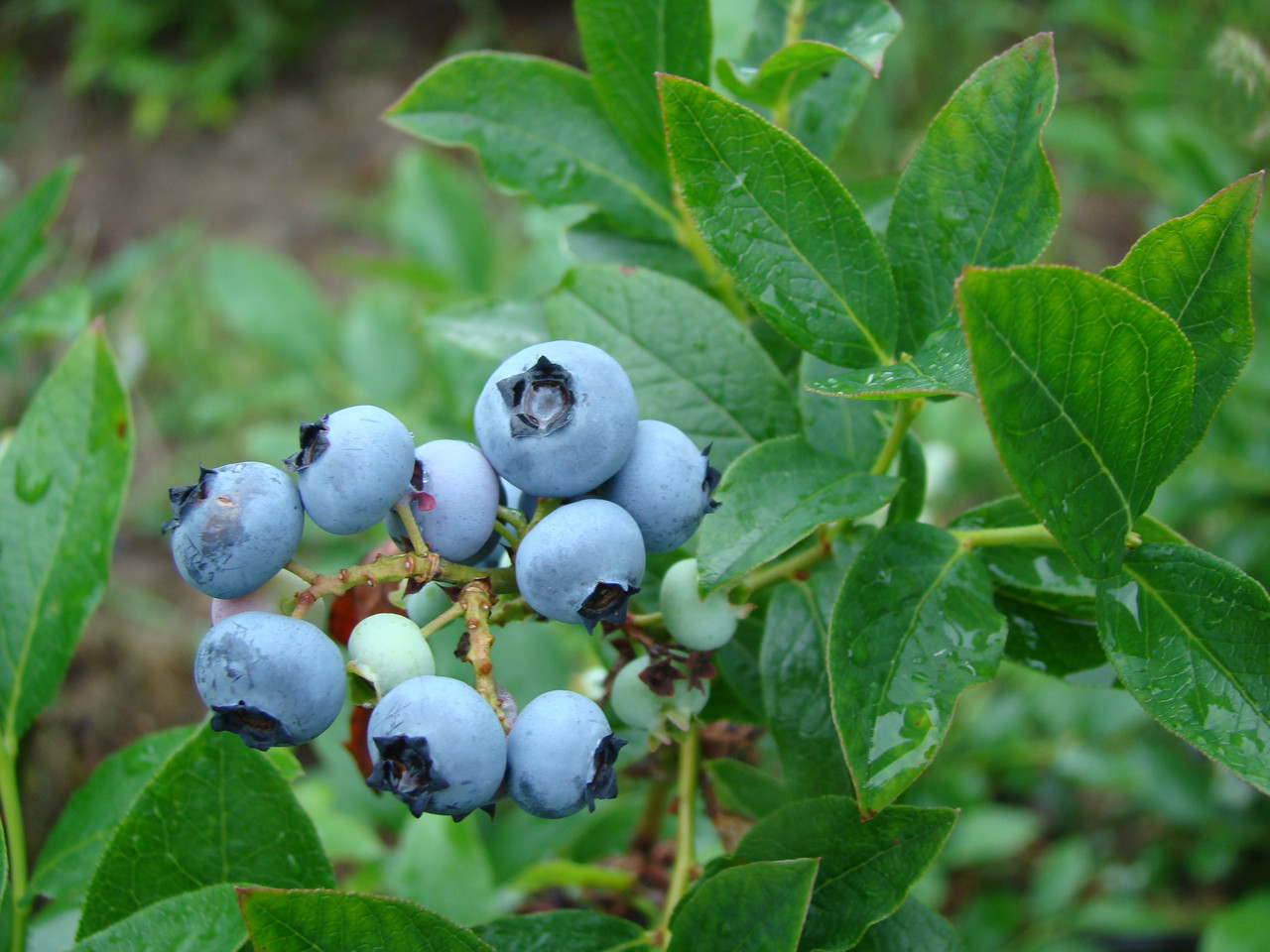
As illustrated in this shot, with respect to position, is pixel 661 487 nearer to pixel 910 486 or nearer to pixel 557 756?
pixel 557 756

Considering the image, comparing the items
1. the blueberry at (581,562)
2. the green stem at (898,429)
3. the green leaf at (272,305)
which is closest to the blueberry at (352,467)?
the blueberry at (581,562)

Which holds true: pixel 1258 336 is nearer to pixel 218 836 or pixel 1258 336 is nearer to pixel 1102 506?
pixel 1102 506

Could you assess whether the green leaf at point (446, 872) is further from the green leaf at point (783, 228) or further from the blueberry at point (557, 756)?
the green leaf at point (783, 228)

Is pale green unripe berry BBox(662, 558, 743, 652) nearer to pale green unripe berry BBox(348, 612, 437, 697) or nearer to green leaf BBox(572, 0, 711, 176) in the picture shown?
pale green unripe berry BBox(348, 612, 437, 697)

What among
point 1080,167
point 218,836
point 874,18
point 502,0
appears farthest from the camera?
point 502,0

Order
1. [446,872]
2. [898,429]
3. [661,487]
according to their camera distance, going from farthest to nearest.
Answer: [446,872], [898,429], [661,487]

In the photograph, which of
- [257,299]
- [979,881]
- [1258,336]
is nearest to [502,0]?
[257,299]

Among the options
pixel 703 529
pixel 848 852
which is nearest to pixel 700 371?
pixel 703 529

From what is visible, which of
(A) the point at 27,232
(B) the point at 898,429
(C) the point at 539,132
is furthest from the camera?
(A) the point at 27,232
